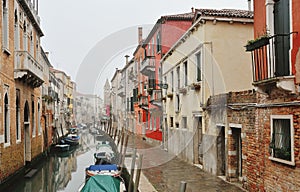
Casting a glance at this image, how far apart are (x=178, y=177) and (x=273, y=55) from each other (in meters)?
4.75

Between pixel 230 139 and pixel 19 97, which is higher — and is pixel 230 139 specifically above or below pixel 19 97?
below

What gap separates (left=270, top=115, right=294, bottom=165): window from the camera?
518 cm

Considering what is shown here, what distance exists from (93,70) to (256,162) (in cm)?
710

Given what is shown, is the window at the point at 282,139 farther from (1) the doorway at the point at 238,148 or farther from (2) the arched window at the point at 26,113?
(2) the arched window at the point at 26,113

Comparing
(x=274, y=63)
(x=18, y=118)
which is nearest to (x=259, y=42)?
(x=274, y=63)

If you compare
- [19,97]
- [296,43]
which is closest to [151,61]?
[19,97]

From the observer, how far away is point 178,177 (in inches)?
357

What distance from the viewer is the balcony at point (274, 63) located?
4.98 m

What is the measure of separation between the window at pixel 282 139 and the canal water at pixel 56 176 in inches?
303

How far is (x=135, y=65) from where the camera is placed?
2880 centimetres

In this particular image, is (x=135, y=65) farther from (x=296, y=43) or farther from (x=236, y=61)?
(x=296, y=43)

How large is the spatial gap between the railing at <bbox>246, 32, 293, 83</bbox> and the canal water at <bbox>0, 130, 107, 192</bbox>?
7.95 m

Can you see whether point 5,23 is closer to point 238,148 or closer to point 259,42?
point 238,148

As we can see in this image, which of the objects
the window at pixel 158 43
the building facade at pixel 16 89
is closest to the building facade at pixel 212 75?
the building facade at pixel 16 89
